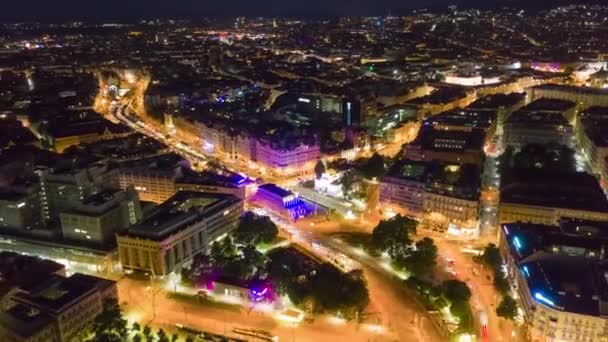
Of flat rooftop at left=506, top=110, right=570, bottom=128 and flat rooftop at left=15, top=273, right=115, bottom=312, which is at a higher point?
flat rooftop at left=506, top=110, right=570, bottom=128

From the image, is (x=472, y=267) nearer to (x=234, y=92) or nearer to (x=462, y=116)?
(x=462, y=116)

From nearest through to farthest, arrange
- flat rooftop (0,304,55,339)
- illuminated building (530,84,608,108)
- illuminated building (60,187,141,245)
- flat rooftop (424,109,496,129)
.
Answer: flat rooftop (0,304,55,339) < illuminated building (60,187,141,245) < flat rooftop (424,109,496,129) < illuminated building (530,84,608,108)

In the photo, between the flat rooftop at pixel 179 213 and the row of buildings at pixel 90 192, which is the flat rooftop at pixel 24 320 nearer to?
the flat rooftop at pixel 179 213

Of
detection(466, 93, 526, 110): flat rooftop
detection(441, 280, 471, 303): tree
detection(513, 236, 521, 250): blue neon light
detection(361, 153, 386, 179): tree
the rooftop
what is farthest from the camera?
detection(466, 93, 526, 110): flat rooftop

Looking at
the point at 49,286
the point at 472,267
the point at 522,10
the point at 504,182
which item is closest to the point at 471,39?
the point at 522,10

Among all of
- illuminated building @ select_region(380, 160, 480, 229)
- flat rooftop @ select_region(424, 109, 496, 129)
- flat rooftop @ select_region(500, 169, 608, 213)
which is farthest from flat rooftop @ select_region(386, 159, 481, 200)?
flat rooftop @ select_region(424, 109, 496, 129)

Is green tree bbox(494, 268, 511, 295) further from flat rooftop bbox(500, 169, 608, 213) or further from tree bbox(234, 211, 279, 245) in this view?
tree bbox(234, 211, 279, 245)

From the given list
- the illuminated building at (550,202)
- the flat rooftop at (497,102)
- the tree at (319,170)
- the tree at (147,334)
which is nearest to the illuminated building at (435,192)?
the illuminated building at (550,202)
